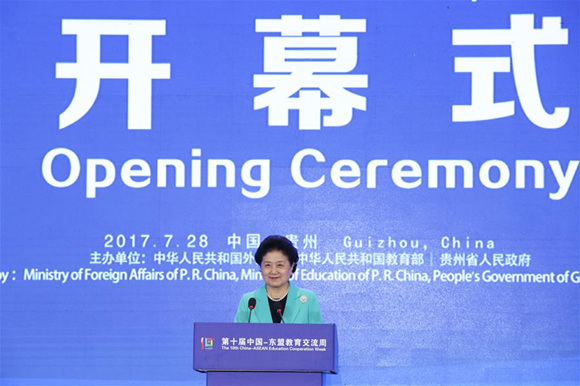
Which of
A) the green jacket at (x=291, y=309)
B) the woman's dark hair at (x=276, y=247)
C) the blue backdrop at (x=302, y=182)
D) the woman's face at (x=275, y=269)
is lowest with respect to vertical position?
the green jacket at (x=291, y=309)

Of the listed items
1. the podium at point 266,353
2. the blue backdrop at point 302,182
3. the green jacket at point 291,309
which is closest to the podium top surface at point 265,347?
the podium at point 266,353

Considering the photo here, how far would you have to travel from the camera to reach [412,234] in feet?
16.1

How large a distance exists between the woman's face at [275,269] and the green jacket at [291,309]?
0.05 metres

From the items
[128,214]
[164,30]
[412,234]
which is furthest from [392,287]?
[164,30]

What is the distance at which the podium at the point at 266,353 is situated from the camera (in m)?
2.87

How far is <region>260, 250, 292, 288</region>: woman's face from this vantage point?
3576 millimetres

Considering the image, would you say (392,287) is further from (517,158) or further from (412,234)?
(517,158)

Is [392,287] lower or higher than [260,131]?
lower

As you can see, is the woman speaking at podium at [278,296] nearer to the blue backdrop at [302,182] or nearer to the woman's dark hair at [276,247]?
the woman's dark hair at [276,247]

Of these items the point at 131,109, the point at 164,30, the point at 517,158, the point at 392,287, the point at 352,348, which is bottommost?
the point at 352,348

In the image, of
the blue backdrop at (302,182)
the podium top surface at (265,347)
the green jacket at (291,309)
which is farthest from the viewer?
the blue backdrop at (302,182)

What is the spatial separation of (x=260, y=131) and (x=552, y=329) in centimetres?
198

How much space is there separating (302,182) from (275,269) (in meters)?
1.43

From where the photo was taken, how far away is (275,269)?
3.58 meters
